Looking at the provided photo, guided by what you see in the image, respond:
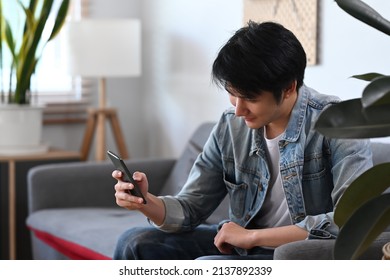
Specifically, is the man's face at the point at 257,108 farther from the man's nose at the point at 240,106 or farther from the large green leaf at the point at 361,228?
the large green leaf at the point at 361,228

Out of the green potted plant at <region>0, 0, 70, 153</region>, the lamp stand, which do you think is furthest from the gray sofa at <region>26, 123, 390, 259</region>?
the lamp stand

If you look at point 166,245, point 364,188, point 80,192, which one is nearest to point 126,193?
point 166,245

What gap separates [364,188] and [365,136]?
12 centimetres

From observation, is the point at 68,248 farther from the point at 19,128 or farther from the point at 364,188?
the point at 364,188

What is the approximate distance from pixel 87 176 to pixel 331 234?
67.8 inches

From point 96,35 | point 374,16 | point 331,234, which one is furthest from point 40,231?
point 374,16

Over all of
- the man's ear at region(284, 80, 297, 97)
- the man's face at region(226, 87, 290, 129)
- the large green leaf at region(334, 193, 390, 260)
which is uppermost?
the man's ear at region(284, 80, 297, 97)

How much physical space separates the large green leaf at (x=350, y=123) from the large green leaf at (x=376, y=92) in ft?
0.18

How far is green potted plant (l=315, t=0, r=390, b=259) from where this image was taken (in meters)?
1.42

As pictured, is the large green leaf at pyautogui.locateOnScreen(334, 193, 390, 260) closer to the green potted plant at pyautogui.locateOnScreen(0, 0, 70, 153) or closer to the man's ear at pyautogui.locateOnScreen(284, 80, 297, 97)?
the man's ear at pyautogui.locateOnScreen(284, 80, 297, 97)

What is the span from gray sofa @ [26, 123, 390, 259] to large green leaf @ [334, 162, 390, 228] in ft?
4.68

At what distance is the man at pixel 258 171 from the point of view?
1.84 m
